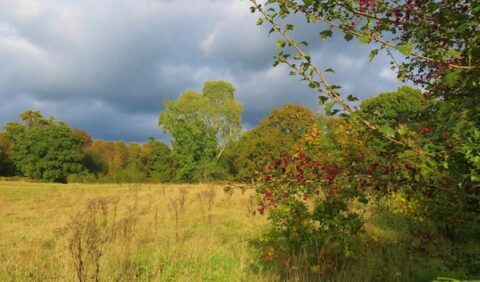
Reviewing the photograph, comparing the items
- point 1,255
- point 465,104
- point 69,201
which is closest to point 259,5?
point 465,104

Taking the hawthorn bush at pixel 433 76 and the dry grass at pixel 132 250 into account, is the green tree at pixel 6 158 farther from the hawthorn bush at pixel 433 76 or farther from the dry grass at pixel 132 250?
the hawthorn bush at pixel 433 76

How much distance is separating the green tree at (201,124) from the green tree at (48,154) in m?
18.8

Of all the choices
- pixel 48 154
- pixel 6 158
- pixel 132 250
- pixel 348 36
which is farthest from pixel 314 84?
pixel 6 158

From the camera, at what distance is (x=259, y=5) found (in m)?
2.56

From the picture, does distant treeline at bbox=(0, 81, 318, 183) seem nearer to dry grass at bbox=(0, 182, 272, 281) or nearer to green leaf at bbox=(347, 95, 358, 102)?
dry grass at bbox=(0, 182, 272, 281)

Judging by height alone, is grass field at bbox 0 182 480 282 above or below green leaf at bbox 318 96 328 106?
below

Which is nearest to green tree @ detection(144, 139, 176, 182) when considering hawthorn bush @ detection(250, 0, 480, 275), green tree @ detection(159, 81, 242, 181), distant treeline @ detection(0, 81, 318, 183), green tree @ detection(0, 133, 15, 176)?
distant treeline @ detection(0, 81, 318, 183)

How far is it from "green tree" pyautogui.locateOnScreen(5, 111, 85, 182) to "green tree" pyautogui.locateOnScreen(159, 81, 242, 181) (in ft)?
61.7

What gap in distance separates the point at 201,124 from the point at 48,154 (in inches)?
1013

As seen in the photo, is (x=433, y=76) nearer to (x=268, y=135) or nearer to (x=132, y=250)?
(x=132, y=250)

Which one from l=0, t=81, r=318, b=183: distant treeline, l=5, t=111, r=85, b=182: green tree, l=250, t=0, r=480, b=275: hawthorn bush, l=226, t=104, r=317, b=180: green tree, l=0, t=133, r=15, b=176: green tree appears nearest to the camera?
l=250, t=0, r=480, b=275: hawthorn bush

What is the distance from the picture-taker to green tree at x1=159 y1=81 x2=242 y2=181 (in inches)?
1966

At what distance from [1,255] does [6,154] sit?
2530 inches

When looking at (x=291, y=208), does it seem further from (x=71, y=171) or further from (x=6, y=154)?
(x=6, y=154)
